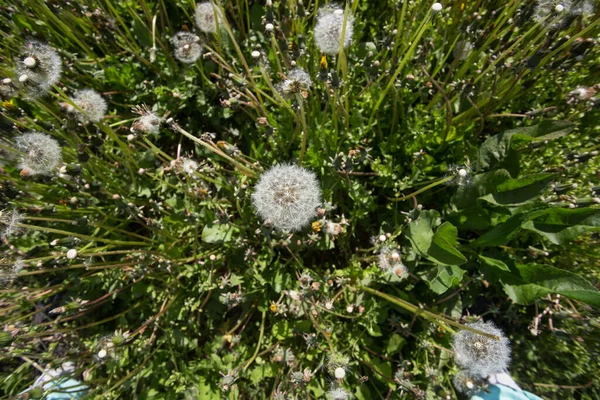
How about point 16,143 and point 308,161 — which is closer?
point 16,143

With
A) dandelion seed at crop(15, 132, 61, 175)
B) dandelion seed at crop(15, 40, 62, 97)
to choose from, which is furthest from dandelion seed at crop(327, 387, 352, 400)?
dandelion seed at crop(15, 40, 62, 97)

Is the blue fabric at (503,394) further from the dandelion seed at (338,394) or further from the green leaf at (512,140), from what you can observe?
the green leaf at (512,140)

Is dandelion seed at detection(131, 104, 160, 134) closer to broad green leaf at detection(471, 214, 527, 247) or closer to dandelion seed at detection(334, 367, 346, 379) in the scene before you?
dandelion seed at detection(334, 367, 346, 379)

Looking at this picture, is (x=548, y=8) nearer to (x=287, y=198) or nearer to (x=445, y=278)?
(x=445, y=278)

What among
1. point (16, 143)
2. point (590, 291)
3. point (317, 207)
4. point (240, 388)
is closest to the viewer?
point (590, 291)

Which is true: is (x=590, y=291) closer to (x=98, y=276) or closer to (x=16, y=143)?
(x=98, y=276)

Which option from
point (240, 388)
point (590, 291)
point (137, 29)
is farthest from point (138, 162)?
point (590, 291)
